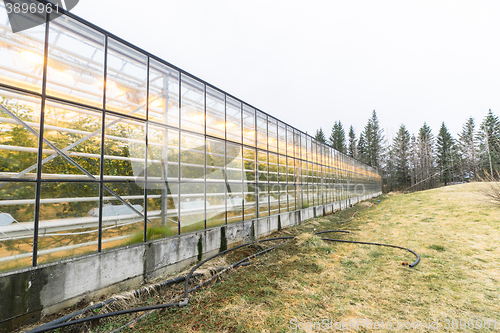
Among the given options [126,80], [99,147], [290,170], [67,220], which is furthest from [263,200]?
[67,220]

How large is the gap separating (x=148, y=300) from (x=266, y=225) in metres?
6.02

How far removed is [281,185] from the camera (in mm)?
11469

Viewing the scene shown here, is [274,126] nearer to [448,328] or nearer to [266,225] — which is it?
[266,225]

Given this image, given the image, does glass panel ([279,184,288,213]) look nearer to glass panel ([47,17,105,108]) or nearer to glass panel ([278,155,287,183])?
glass panel ([278,155,287,183])

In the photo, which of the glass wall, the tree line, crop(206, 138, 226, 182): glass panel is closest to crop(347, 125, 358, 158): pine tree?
the tree line

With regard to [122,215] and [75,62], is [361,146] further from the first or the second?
[75,62]

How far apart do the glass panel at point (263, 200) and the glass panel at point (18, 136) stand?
7.68 m

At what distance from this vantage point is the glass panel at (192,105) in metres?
6.60

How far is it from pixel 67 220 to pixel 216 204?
4089 mm

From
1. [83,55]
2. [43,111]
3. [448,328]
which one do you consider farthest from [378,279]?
[83,55]

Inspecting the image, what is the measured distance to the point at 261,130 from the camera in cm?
1062

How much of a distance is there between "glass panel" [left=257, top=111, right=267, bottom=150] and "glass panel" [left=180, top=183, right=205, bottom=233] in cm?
443

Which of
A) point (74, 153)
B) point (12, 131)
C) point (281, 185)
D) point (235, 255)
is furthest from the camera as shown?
point (281, 185)

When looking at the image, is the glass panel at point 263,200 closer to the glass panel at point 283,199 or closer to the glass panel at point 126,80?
the glass panel at point 283,199
